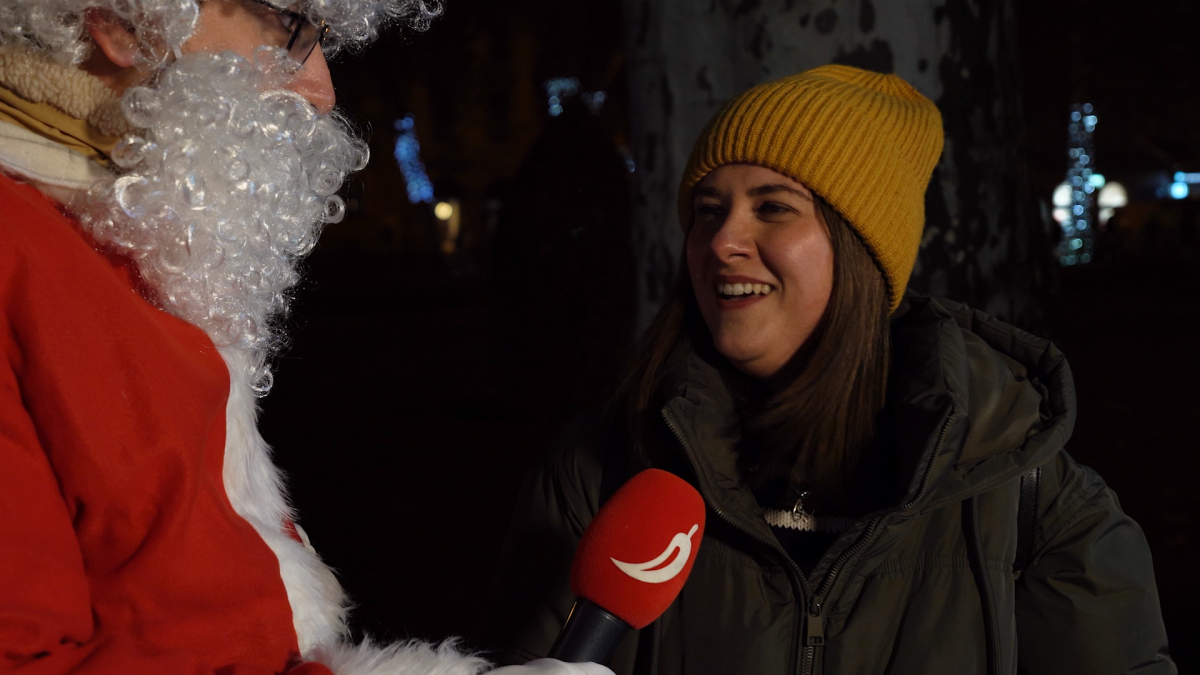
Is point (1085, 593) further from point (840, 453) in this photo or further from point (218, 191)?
point (218, 191)

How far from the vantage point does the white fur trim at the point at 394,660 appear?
140 centimetres

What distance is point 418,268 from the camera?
122 feet

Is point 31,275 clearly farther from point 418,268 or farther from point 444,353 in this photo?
point 418,268

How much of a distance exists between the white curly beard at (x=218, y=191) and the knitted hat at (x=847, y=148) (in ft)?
3.69

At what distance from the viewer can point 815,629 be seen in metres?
2.02

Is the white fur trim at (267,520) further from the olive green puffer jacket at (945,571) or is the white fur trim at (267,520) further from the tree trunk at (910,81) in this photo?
the tree trunk at (910,81)

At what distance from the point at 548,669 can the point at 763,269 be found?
1.22 meters

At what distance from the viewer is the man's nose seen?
1567mm

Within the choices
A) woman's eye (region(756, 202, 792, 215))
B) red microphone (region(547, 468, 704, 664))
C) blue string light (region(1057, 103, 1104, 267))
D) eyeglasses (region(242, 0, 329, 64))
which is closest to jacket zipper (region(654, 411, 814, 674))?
red microphone (region(547, 468, 704, 664))

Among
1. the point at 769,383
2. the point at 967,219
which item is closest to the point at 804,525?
the point at 769,383

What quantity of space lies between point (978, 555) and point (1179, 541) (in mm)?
5224

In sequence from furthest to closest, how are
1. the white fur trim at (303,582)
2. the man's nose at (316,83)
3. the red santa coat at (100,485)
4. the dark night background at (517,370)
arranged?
the dark night background at (517,370), the man's nose at (316,83), the white fur trim at (303,582), the red santa coat at (100,485)

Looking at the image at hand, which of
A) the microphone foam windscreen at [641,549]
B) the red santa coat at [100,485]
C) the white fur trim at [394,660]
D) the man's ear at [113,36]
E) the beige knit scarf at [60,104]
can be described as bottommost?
the white fur trim at [394,660]

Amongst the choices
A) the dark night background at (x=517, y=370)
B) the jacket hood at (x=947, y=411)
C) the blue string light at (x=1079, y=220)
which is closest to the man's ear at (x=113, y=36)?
the dark night background at (x=517, y=370)
